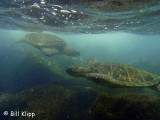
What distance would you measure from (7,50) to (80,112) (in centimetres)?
2677

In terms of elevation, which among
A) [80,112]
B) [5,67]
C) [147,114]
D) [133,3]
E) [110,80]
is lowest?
[5,67]

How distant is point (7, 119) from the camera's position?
22.2 feet

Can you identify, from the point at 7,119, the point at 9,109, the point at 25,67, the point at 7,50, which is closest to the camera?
the point at 7,119

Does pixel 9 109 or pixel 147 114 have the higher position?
pixel 147 114

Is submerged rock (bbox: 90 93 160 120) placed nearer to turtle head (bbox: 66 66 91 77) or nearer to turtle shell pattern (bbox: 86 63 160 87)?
turtle shell pattern (bbox: 86 63 160 87)

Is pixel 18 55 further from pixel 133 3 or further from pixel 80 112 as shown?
pixel 133 3

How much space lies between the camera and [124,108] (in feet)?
14.3

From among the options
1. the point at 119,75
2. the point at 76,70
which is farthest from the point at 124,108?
the point at 76,70

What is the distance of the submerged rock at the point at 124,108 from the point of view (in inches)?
162

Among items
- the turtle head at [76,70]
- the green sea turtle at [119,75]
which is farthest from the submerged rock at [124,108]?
the turtle head at [76,70]

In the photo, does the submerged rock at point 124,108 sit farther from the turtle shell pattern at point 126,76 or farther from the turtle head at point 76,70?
the turtle head at point 76,70

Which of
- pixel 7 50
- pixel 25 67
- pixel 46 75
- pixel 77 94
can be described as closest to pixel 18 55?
pixel 7 50

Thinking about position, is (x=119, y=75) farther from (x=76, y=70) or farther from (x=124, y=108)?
(x=76, y=70)

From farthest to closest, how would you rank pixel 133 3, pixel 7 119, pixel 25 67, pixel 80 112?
pixel 25 67
pixel 133 3
pixel 7 119
pixel 80 112
